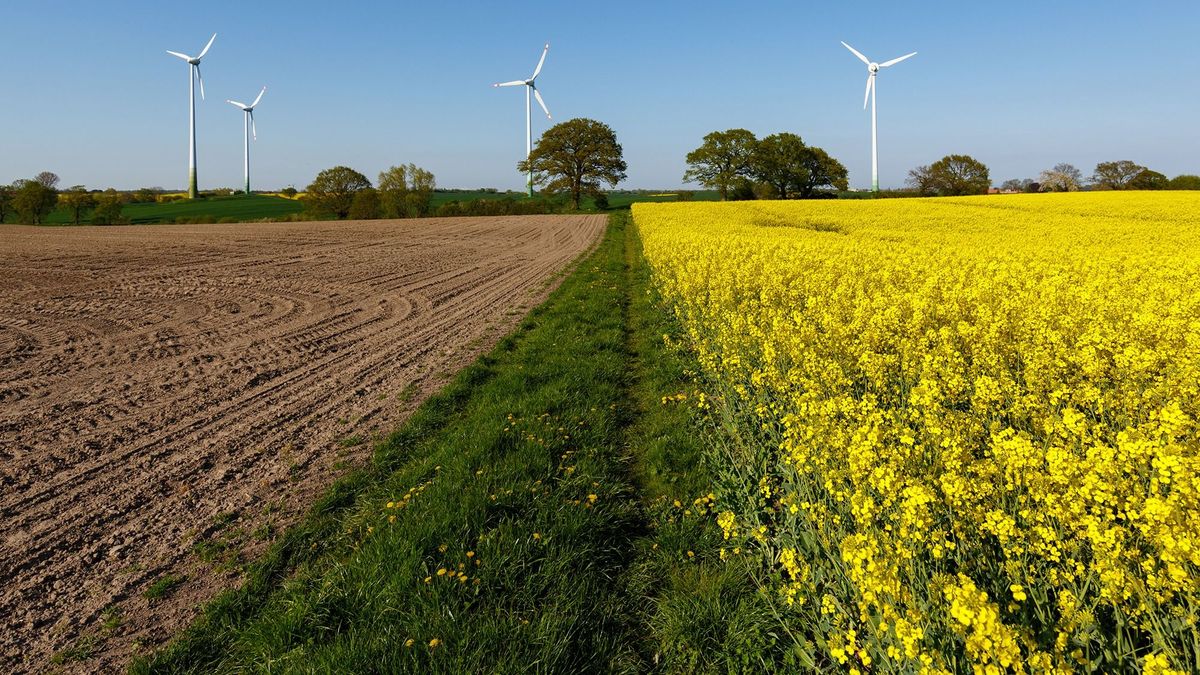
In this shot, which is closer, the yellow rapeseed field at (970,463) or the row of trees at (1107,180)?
the yellow rapeseed field at (970,463)

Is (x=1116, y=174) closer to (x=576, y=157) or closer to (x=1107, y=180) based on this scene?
(x=1107, y=180)

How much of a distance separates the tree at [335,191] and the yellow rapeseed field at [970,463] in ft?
229

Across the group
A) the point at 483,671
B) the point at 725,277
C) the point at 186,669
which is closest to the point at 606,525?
the point at 483,671

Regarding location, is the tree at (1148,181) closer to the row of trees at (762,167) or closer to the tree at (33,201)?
the row of trees at (762,167)

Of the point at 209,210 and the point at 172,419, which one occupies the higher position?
the point at 209,210

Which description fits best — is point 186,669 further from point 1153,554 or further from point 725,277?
point 725,277

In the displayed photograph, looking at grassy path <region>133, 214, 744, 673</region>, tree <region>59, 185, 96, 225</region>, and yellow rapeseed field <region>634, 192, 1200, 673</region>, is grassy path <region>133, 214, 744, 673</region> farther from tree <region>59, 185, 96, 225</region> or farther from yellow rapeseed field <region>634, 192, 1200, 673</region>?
tree <region>59, 185, 96, 225</region>

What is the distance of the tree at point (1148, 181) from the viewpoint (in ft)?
222

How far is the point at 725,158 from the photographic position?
78.0 m

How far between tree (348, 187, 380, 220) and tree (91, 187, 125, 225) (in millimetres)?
23255

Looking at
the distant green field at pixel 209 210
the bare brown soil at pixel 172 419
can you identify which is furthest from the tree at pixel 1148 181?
the bare brown soil at pixel 172 419

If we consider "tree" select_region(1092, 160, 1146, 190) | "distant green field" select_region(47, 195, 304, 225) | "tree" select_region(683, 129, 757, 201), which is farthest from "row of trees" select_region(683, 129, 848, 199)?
"distant green field" select_region(47, 195, 304, 225)

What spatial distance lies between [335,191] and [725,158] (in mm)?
49194

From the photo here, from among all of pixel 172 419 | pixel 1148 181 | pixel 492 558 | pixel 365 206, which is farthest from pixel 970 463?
pixel 1148 181
